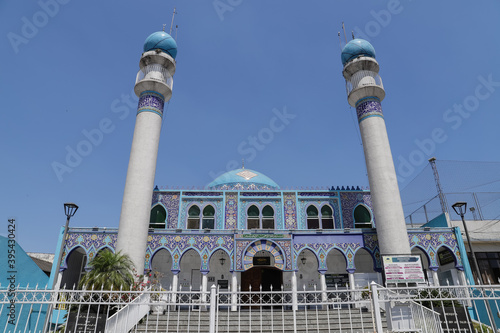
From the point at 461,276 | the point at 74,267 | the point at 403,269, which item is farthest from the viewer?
the point at 74,267

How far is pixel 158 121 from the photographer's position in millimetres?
18859

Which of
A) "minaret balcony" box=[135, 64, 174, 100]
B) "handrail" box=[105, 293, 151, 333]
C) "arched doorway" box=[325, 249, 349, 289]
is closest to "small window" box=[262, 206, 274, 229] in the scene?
"arched doorway" box=[325, 249, 349, 289]

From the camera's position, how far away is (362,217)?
20109 mm

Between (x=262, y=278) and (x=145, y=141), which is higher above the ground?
(x=145, y=141)

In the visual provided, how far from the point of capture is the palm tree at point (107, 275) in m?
11.6

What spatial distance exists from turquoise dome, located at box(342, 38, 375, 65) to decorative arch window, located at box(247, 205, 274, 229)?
10.3 m

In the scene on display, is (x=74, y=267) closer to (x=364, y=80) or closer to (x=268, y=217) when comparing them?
(x=268, y=217)

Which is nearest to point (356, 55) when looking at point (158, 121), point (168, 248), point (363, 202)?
point (363, 202)

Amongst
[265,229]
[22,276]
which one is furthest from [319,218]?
[22,276]

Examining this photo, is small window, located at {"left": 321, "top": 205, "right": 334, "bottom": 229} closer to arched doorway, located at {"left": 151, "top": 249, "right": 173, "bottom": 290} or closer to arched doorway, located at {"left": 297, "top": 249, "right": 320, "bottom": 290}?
arched doorway, located at {"left": 297, "top": 249, "right": 320, "bottom": 290}

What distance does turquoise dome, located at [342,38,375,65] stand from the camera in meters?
20.3

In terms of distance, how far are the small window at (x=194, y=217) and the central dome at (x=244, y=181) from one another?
2.96 m

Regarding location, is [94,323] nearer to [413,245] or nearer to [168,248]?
[168,248]

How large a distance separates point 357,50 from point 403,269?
499 inches
